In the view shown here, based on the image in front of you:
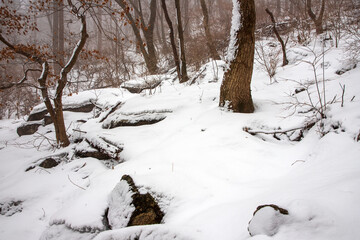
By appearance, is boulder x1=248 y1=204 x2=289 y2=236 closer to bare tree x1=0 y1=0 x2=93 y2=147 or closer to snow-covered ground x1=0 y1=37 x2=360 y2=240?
snow-covered ground x1=0 y1=37 x2=360 y2=240

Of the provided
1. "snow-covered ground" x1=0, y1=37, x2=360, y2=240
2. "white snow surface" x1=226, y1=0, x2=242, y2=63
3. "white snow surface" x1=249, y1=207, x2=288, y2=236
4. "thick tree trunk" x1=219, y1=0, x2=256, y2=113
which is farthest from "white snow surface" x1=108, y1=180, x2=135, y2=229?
"white snow surface" x1=226, y1=0, x2=242, y2=63

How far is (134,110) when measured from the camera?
166 inches

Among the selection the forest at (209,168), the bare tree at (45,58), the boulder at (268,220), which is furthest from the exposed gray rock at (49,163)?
the boulder at (268,220)

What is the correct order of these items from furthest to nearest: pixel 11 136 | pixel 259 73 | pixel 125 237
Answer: pixel 11 136 → pixel 259 73 → pixel 125 237

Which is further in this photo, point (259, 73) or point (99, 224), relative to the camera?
point (259, 73)

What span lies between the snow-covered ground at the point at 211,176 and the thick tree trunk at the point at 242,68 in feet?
0.74

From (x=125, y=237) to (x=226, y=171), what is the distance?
1.20m

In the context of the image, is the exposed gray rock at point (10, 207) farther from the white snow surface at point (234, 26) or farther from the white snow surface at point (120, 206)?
the white snow surface at point (234, 26)

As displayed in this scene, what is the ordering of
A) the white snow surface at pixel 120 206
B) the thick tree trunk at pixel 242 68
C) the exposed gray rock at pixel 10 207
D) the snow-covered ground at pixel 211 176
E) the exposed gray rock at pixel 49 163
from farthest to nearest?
the exposed gray rock at pixel 49 163 → the exposed gray rock at pixel 10 207 → the thick tree trunk at pixel 242 68 → the white snow surface at pixel 120 206 → the snow-covered ground at pixel 211 176

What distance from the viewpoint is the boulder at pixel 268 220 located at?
0.93 meters

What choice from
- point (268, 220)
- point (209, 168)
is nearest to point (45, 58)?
point (209, 168)

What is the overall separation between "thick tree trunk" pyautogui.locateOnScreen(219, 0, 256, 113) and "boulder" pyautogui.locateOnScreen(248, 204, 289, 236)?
2418 mm

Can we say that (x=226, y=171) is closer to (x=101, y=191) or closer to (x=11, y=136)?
(x=101, y=191)

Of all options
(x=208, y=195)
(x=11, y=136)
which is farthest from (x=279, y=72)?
(x=11, y=136)
